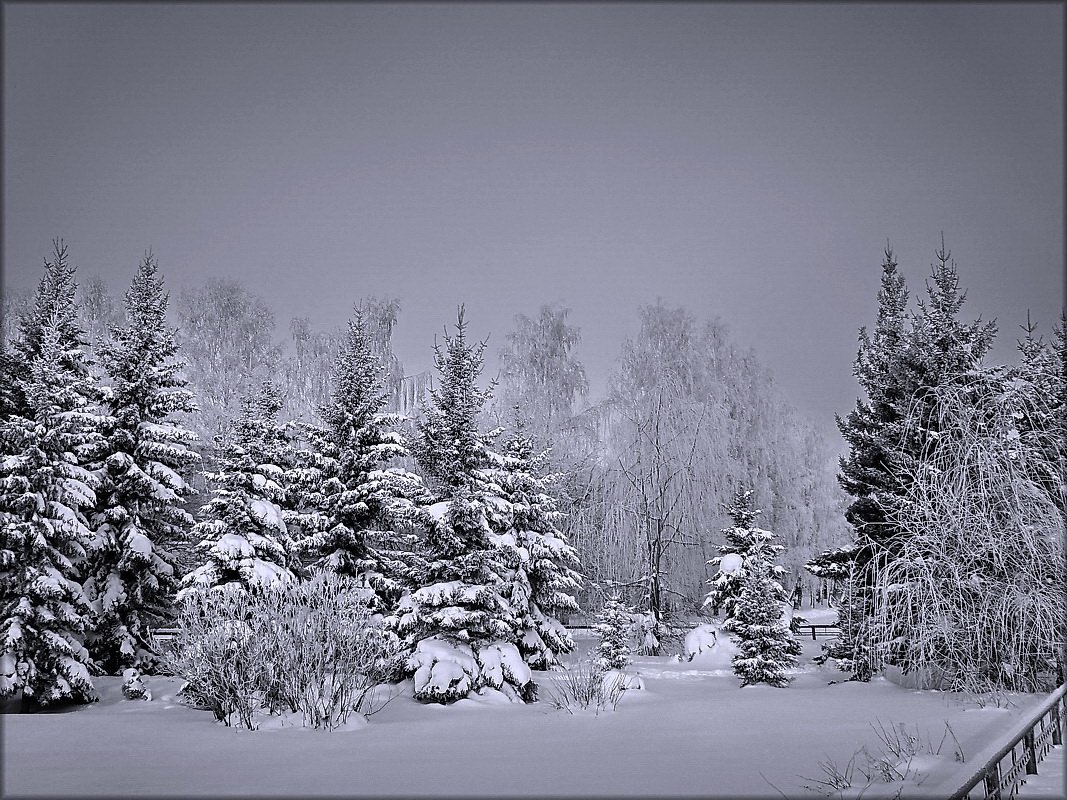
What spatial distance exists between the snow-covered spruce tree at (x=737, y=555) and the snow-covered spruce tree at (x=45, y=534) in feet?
50.4

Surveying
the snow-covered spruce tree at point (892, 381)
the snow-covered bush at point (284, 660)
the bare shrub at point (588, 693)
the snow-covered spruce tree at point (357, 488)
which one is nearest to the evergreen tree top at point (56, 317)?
the snow-covered spruce tree at point (357, 488)

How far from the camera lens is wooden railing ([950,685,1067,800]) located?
573cm

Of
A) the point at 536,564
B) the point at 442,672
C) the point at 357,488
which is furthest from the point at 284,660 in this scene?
the point at 536,564

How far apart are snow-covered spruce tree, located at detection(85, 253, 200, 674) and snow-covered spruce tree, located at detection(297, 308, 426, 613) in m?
2.89

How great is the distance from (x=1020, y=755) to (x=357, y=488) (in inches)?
570

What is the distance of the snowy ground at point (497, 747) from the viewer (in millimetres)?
8391

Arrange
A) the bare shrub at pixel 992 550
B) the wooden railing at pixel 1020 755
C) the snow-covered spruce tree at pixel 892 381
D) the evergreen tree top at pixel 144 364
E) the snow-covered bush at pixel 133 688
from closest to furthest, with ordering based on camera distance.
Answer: the wooden railing at pixel 1020 755 → the bare shrub at pixel 992 550 → the snow-covered bush at pixel 133 688 → the snow-covered spruce tree at pixel 892 381 → the evergreen tree top at pixel 144 364

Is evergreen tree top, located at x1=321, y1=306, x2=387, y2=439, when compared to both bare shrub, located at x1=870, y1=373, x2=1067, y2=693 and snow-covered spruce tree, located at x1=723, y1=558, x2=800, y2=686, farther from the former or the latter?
bare shrub, located at x1=870, y1=373, x2=1067, y2=693

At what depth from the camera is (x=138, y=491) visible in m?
18.1

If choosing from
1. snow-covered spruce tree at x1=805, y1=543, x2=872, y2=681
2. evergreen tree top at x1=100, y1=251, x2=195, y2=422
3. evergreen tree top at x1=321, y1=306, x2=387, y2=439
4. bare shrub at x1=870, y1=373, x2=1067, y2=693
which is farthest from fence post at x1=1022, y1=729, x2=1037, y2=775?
evergreen tree top at x1=100, y1=251, x2=195, y2=422

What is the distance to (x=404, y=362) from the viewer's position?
31.6m

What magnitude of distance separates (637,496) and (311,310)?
16781 mm

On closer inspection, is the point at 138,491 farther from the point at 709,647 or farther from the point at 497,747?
the point at 709,647

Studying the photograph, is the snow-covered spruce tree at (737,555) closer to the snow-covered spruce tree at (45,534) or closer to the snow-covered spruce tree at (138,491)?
the snow-covered spruce tree at (138,491)
